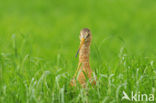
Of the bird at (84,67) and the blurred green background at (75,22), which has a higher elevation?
the blurred green background at (75,22)

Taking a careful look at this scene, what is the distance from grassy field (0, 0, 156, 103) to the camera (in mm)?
4332

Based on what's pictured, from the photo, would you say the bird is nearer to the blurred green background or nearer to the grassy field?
the grassy field

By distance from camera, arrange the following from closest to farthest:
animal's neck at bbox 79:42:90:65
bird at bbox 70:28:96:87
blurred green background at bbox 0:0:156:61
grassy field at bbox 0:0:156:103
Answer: grassy field at bbox 0:0:156:103
bird at bbox 70:28:96:87
animal's neck at bbox 79:42:90:65
blurred green background at bbox 0:0:156:61

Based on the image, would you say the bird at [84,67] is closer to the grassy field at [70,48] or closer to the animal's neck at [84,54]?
the animal's neck at [84,54]

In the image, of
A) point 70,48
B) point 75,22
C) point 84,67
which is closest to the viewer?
point 84,67

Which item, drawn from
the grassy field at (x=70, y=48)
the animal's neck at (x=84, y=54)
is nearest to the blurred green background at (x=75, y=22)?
the grassy field at (x=70, y=48)

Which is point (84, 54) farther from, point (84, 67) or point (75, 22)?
point (75, 22)

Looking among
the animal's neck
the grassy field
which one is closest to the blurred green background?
the grassy field

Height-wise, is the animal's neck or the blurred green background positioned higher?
the blurred green background

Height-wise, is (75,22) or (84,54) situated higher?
(75,22)

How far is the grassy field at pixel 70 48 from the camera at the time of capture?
4332 mm

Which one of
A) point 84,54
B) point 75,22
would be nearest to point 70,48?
point 75,22

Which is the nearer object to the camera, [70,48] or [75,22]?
[70,48]

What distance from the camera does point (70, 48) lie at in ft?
33.8
